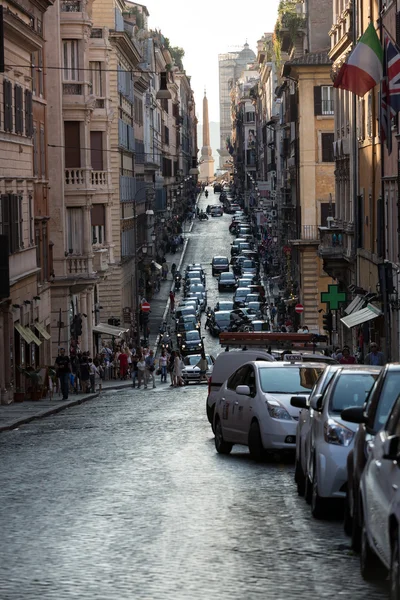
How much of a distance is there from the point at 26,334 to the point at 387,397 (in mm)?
33908

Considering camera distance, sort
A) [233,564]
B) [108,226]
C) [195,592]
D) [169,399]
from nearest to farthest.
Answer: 1. [195,592]
2. [233,564]
3. [169,399]
4. [108,226]

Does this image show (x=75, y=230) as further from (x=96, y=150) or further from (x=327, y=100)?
(x=327, y=100)

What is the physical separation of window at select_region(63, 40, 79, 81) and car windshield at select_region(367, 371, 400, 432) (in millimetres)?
49604

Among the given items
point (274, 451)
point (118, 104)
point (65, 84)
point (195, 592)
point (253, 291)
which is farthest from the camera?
point (253, 291)

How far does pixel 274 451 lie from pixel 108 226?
167 feet

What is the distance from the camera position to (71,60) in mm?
59969

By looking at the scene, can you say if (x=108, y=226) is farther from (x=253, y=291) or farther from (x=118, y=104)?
(x=253, y=291)

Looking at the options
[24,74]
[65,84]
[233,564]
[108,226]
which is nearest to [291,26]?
[108,226]

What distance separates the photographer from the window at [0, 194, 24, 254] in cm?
4169

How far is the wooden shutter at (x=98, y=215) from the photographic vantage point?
6843 cm

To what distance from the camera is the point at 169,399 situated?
145 ft

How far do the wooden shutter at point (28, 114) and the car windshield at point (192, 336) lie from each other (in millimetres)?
26275

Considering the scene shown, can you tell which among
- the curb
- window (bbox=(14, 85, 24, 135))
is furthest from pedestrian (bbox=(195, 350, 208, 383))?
window (bbox=(14, 85, 24, 135))

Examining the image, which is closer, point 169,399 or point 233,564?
point 233,564
